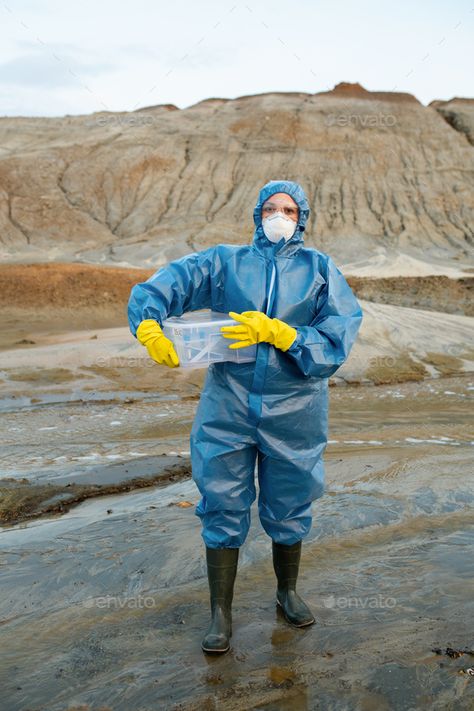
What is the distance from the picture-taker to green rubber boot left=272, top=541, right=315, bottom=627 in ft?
10.8

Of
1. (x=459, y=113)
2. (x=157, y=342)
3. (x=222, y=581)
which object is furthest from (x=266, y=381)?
(x=459, y=113)

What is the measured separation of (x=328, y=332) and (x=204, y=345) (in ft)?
1.59

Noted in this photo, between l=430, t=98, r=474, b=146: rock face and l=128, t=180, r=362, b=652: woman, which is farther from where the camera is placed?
l=430, t=98, r=474, b=146: rock face

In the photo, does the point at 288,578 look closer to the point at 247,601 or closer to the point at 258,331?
the point at 247,601

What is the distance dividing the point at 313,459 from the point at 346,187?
39833 mm

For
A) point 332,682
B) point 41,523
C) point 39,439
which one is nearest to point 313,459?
point 332,682

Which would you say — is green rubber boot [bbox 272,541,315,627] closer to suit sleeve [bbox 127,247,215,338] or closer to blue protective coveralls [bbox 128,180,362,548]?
blue protective coveralls [bbox 128,180,362,548]

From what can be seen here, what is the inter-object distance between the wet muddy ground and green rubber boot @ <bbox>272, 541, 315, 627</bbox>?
6 cm

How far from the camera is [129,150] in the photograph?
4619 centimetres

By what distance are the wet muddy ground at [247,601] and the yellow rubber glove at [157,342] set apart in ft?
3.54

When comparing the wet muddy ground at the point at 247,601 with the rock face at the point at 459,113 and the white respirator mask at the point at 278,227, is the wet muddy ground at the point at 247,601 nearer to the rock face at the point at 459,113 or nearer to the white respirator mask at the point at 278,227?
the white respirator mask at the point at 278,227

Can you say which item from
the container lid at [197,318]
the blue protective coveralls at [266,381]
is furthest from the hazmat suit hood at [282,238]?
the container lid at [197,318]

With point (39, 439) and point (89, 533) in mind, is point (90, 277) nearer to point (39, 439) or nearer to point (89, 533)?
point (39, 439)

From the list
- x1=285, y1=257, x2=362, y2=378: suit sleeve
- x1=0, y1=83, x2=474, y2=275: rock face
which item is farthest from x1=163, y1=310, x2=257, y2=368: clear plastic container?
x1=0, y1=83, x2=474, y2=275: rock face
